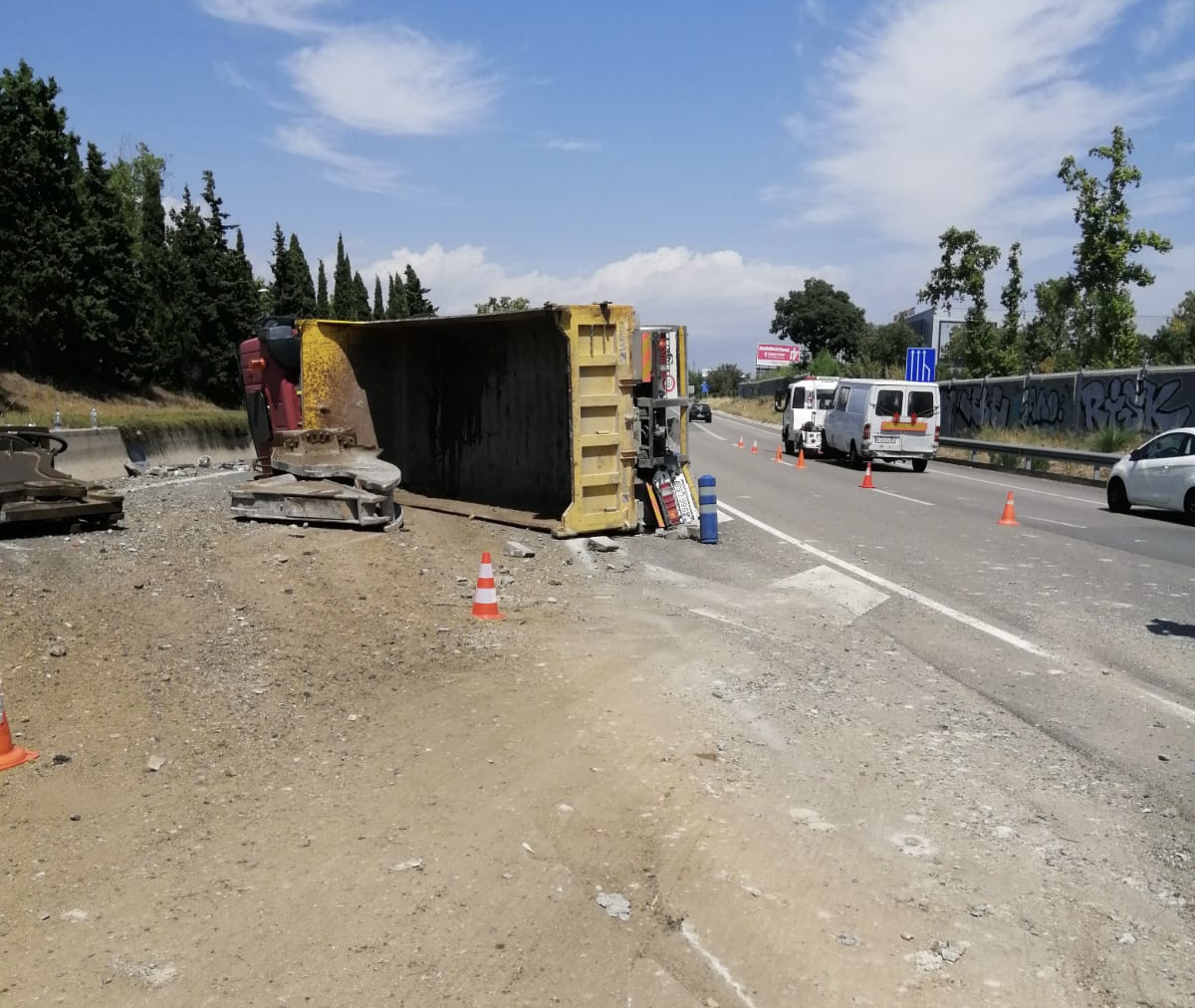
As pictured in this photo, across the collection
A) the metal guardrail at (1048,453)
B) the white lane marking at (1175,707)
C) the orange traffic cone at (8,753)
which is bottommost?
the metal guardrail at (1048,453)

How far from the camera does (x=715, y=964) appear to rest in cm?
344

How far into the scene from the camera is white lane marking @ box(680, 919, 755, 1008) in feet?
10.7

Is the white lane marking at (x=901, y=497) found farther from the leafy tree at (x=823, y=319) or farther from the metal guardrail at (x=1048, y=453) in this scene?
the leafy tree at (x=823, y=319)

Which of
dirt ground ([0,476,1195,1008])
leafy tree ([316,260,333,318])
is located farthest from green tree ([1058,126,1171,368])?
leafy tree ([316,260,333,318])

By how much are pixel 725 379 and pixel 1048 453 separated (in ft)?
353

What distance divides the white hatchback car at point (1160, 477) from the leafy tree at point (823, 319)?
80.5 meters

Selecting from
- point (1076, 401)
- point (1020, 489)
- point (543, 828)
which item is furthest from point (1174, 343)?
point (543, 828)

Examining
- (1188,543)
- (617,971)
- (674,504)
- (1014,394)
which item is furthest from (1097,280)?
(617,971)

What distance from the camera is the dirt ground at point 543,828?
342 cm

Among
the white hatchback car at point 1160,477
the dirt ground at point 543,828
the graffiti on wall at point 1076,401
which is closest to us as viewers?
the dirt ground at point 543,828

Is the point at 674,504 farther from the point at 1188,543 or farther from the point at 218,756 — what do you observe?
the point at 218,756

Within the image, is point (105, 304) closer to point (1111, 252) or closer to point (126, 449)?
point (126, 449)

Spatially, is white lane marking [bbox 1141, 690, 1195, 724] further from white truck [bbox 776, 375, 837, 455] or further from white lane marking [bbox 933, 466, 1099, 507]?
white truck [bbox 776, 375, 837, 455]

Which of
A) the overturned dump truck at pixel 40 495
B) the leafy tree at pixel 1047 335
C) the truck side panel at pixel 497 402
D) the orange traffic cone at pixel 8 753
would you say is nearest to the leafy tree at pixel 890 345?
the leafy tree at pixel 1047 335
